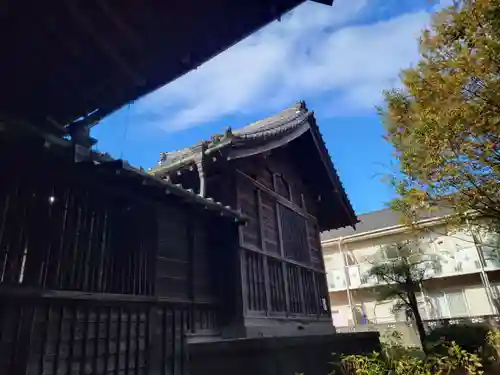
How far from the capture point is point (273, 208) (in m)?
9.21

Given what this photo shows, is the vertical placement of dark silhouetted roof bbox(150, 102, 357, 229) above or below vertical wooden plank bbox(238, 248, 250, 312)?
above

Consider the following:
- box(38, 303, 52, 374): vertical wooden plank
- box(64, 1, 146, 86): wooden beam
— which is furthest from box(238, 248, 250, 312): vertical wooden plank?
box(64, 1, 146, 86): wooden beam

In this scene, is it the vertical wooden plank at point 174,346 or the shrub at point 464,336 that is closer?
the vertical wooden plank at point 174,346

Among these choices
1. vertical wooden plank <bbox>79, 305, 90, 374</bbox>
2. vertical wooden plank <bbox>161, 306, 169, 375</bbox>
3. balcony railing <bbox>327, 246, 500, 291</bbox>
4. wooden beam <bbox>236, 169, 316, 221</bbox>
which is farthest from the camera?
balcony railing <bbox>327, 246, 500, 291</bbox>

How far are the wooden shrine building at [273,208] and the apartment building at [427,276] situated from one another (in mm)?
7790

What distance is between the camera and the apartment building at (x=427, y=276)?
19.4 meters

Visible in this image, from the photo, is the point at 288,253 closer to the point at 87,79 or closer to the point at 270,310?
the point at 270,310

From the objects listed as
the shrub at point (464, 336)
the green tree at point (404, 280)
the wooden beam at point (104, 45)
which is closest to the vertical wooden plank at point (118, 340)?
the wooden beam at point (104, 45)

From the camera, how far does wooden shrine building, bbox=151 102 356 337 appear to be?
21.9 feet

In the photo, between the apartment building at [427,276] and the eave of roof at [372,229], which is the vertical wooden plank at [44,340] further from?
the eave of roof at [372,229]

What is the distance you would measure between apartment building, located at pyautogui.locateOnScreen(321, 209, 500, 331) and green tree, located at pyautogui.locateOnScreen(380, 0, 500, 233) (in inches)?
384

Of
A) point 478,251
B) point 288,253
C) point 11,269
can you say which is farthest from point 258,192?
point 478,251

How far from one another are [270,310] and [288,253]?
205cm

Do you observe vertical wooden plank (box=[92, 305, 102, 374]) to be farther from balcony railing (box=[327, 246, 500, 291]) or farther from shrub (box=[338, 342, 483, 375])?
balcony railing (box=[327, 246, 500, 291])
